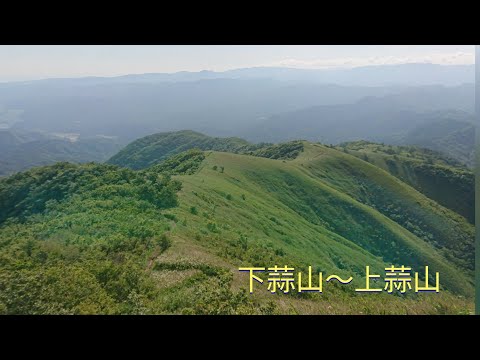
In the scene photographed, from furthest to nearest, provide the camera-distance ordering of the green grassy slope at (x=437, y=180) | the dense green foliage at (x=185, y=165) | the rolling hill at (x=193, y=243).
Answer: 1. the green grassy slope at (x=437, y=180)
2. the dense green foliage at (x=185, y=165)
3. the rolling hill at (x=193, y=243)

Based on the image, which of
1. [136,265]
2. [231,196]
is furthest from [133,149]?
[136,265]

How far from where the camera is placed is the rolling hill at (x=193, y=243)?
7.89m

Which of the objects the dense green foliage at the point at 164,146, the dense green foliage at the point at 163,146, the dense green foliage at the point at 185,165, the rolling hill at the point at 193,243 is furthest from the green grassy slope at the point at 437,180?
the dense green foliage at the point at 163,146

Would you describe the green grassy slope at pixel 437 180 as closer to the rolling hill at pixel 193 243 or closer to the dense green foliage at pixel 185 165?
the rolling hill at pixel 193 243

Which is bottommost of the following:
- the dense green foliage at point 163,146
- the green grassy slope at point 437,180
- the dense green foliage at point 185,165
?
the dense green foliage at point 163,146

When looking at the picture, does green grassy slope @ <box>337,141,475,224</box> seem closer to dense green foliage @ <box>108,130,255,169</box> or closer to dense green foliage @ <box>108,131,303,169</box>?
dense green foliage @ <box>108,131,303,169</box>

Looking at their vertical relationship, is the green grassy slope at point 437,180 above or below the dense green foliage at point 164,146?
above

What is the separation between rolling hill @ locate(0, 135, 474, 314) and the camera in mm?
7887

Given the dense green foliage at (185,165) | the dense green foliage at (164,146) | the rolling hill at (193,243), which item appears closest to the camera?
the rolling hill at (193,243)

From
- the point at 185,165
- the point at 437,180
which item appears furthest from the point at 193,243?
the point at 437,180

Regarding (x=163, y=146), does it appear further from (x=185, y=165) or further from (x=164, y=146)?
(x=185, y=165)
